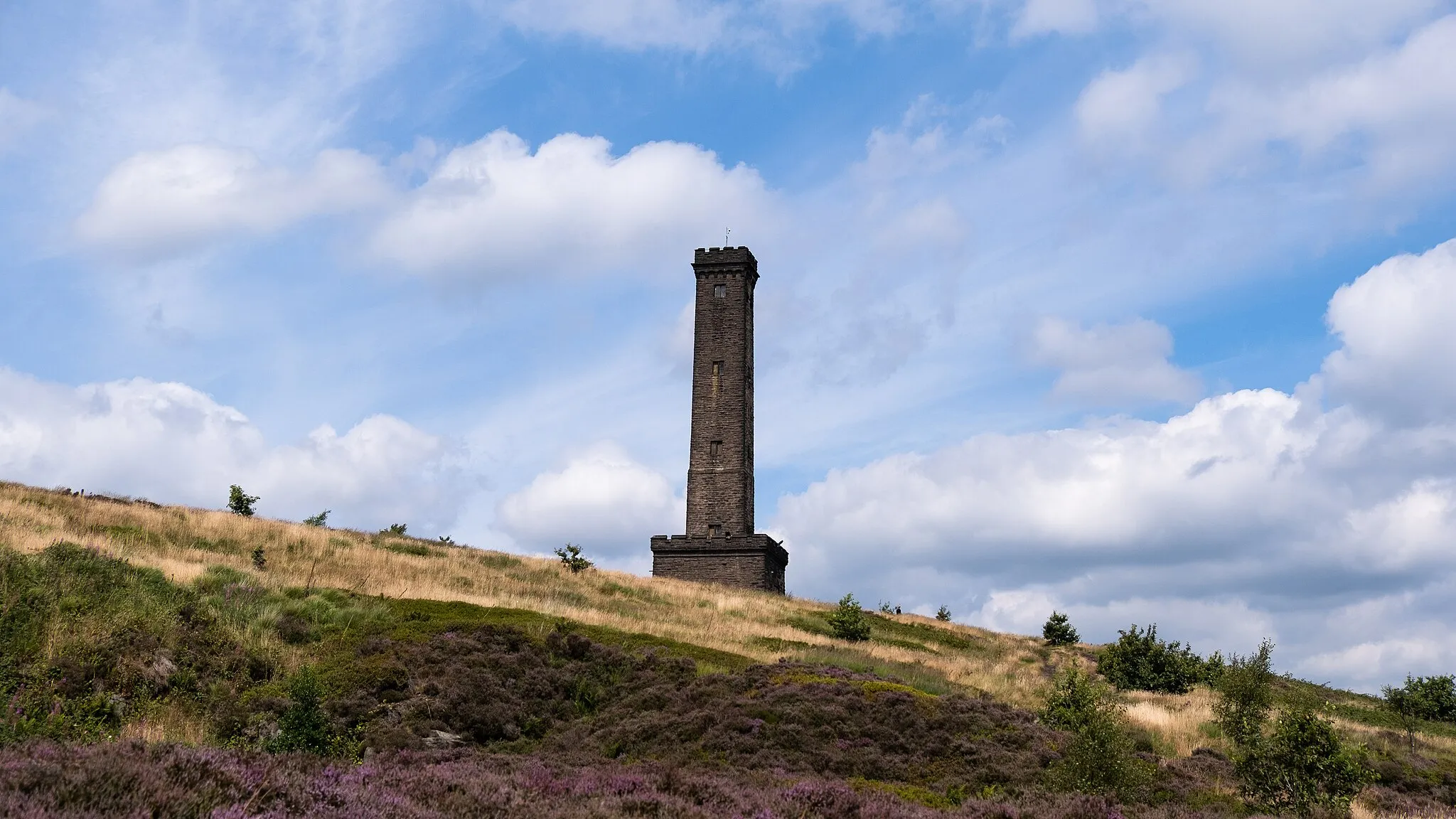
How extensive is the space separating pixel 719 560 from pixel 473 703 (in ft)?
130

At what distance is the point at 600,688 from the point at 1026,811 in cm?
1065

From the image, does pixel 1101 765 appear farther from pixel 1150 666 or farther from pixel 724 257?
pixel 724 257

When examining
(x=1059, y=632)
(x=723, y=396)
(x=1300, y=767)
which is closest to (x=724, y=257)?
(x=723, y=396)

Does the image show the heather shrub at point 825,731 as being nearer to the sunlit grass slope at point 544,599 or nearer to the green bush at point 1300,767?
the green bush at point 1300,767

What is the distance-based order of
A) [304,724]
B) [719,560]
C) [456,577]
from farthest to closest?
[719,560]
[456,577]
[304,724]

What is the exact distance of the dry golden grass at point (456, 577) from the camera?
27016 mm

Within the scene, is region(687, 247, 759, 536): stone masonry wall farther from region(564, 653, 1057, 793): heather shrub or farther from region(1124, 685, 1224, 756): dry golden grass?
region(564, 653, 1057, 793): heather shrub

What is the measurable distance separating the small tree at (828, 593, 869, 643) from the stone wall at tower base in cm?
1676

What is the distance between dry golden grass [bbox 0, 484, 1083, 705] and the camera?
27.0 m

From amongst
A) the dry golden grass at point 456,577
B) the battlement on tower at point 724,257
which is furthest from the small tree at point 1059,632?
the battlement on tower at point 724,257

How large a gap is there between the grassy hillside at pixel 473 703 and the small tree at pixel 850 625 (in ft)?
24.9

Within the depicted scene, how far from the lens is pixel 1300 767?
1573 centimetres

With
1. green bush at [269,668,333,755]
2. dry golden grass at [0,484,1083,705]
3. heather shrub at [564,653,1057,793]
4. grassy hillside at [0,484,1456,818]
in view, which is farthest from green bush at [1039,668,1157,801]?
dry golden grass at [0,484,1083,705]

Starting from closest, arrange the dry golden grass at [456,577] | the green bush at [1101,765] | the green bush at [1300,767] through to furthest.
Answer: the green bush at [1101,765]
the green bush at [1300,767]
the dry golden grass at [456,577]
